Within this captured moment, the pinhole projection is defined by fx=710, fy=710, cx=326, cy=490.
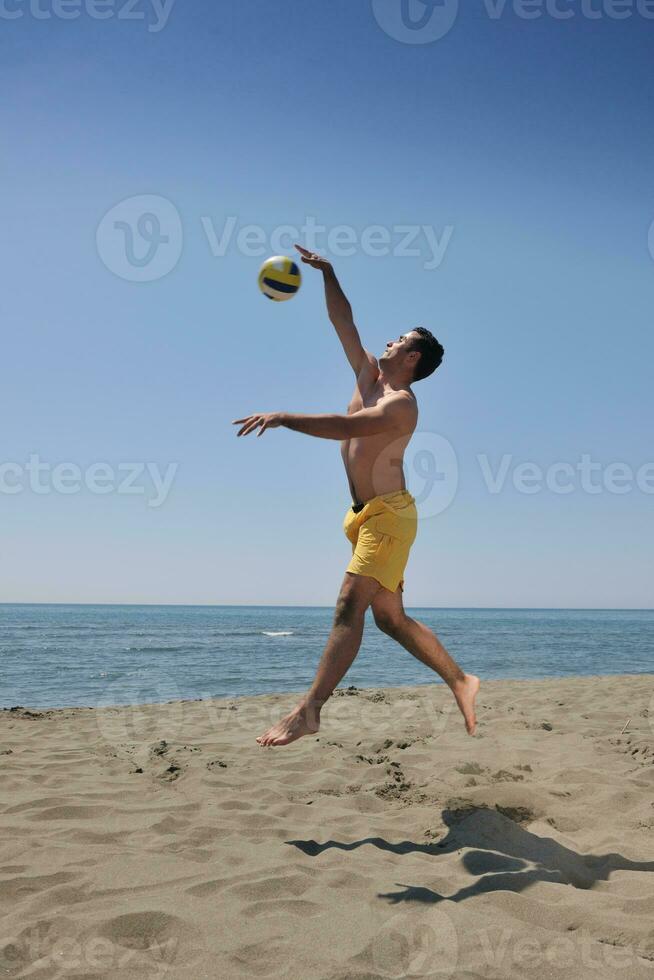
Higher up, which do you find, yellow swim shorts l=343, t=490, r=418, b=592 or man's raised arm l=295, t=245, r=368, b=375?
man's raised arm l=295, t=245, r=368, b=375

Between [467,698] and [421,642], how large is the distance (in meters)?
0.45

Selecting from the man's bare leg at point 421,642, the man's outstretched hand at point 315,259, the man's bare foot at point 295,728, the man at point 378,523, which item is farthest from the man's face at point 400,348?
the man's bare foot at point 295,728

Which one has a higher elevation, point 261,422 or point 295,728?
point 261,422

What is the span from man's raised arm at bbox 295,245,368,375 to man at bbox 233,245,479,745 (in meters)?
0.11

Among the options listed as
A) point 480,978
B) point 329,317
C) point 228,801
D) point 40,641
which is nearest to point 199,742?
point 228,801

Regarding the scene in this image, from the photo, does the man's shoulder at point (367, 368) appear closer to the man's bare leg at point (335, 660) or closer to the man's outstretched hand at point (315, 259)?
the man's outstretched hand at point (315, 259)

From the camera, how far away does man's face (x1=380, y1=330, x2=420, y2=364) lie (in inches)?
168

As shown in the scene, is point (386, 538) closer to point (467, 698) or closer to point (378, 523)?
point (378, 523)

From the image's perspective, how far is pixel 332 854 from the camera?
335cm

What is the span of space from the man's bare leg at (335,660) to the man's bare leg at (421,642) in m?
0.12

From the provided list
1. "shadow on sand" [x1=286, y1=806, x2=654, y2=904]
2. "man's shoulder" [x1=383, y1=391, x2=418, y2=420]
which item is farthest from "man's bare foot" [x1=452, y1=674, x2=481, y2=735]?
"man's shoulder" [x1=383, y1=391, x2=418, y2=420]

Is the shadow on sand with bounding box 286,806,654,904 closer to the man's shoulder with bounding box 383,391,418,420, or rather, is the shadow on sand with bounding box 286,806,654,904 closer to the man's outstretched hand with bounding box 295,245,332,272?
the man's shoulder with bounding box 383,391,418,420

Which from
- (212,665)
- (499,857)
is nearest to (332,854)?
(499,857)

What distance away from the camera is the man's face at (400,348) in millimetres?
4266
